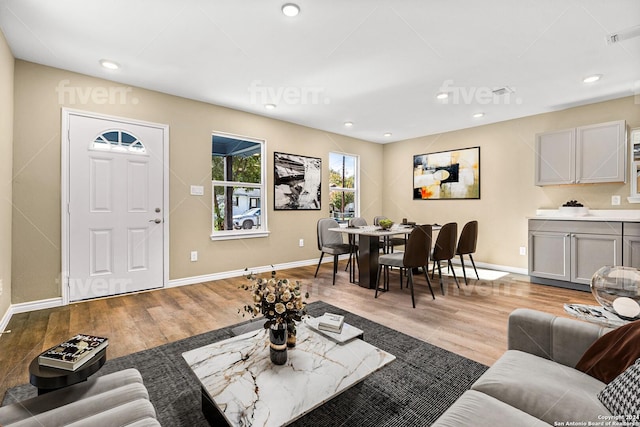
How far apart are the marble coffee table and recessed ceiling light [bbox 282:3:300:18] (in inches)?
89.9

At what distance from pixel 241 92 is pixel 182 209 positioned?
5.62 feet

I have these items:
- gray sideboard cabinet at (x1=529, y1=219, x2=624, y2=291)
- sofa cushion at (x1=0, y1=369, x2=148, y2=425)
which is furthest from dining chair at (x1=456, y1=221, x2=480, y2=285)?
sofa cushion at (x1=0, y1=369, x2=148, y2=425)

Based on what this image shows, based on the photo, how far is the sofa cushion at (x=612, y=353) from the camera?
1121mm

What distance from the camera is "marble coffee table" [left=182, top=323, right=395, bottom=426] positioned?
3.84ft

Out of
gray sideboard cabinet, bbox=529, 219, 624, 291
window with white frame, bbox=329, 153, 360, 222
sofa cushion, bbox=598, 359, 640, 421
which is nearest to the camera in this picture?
sofa cushion, bbox=598, 359, 640, 421

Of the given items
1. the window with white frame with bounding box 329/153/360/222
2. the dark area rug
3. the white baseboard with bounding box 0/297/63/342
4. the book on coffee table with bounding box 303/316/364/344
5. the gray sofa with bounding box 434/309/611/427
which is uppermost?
→ the window with white frame with bounding box 329/153/360/222

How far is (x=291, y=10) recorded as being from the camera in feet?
7.48

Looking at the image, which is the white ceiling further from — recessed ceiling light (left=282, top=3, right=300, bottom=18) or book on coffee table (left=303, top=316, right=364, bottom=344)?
book on coffee table (left=303, top=316, right=364, bottom=344)

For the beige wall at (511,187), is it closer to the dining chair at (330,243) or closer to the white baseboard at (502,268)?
the white baseboard at (502,268)

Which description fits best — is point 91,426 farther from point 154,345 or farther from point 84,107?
point 84,107

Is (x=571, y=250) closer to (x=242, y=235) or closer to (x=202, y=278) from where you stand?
(x=242, y=235)

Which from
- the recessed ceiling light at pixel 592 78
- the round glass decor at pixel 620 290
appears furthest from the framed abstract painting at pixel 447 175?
the round glass decor at pixel 620 290

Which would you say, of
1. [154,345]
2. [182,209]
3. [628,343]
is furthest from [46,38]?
[628,343]

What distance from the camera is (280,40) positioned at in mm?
2707
